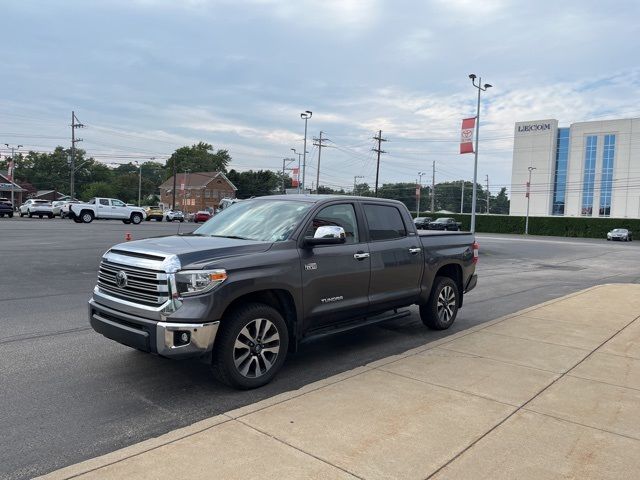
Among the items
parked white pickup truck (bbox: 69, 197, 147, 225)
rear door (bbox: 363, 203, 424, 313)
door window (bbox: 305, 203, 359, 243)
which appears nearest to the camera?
door window (bbox: 305, 203, 359, 243)

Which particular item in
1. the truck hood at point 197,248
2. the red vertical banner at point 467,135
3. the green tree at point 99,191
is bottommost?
the truck hood at point 197,248

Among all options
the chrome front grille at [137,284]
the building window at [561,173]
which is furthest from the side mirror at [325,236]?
the building window at [561,173]

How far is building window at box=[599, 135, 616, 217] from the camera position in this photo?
79.7 m

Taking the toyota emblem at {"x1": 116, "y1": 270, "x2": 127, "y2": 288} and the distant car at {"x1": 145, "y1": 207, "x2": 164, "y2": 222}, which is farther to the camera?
the distant car at {"x1": 145, "y1": 207, "x2": 164, "y2": 222}

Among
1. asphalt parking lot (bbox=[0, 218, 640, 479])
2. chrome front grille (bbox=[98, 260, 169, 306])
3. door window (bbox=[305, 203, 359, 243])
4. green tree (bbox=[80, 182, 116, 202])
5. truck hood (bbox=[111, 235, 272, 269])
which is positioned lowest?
asphalt parking lot (bbox=[0, 218, 640, 479])

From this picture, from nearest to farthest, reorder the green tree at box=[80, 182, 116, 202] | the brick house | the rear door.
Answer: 1. the rear door
2. the brick house
3. the green tree at box=[80, 182, 116, 202]

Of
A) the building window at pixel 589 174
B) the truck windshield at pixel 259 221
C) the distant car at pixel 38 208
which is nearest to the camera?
the truck windshield at pixel 259 221

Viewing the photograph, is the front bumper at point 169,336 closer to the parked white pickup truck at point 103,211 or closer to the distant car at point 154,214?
the parked white pickup truck at point 103,211

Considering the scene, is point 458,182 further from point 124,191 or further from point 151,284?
point 151,284

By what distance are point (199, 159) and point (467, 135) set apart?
10342 cm

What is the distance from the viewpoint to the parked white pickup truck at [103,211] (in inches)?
1505

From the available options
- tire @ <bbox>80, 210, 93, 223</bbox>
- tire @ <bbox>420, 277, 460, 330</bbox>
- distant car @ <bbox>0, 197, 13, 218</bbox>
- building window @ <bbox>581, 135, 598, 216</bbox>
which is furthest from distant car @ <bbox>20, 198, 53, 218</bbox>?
building window @ <bbox>581, 135, 598, 216</bbox>

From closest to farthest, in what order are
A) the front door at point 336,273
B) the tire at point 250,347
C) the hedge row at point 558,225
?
1. the tire at point 250,347
2. the front door at point 336,273
3. the hedge row at point 558,225

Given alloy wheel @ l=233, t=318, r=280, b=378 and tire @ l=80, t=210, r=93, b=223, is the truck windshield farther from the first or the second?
tire @ l=80, t=210, r=93, b=223
